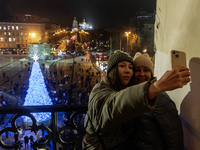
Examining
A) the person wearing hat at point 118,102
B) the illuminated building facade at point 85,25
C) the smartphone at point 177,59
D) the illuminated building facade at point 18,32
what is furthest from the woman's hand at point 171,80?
the illuminated building facade at point 85,25

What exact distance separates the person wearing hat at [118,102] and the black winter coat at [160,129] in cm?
11

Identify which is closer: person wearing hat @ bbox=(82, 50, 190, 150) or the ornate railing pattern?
person wearing hat @ bbox=(82, 50, 190, 150)

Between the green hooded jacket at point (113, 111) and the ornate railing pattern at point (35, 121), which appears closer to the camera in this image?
the green hooded jacket at point (113, 111)

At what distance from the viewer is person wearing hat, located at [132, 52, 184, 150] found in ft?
5.08

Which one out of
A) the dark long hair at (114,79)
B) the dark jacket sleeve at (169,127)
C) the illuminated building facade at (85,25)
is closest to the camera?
the dark jacket sleeve at (169,127)

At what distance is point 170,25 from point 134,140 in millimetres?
1790

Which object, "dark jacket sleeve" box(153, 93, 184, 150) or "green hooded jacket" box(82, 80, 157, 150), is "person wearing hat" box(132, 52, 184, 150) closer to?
"dark jacket sleeve" box(153, 93, 184, 150)

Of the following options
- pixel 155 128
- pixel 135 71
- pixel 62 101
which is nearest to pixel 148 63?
pixel 135 71

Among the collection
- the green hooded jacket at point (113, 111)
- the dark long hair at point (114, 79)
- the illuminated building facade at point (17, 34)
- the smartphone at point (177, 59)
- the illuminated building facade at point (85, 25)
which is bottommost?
the green hooded jacket at point (113, 111)

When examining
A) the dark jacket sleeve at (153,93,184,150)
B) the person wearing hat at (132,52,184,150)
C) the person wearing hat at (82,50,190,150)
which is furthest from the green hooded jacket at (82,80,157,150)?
the dark jacket sleeve at (153,93,184,150)

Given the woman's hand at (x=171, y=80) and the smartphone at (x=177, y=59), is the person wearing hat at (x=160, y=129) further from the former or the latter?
the woman's hand at (x=171, y=80)

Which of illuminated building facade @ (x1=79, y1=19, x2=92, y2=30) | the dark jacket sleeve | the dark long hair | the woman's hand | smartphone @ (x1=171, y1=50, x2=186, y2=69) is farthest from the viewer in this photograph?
illuminated building facade @ (x1=79, y1=19, x2=92, y2=30)

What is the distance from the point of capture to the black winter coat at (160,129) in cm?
155

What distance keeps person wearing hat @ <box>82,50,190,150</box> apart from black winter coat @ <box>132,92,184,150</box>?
0.11m
